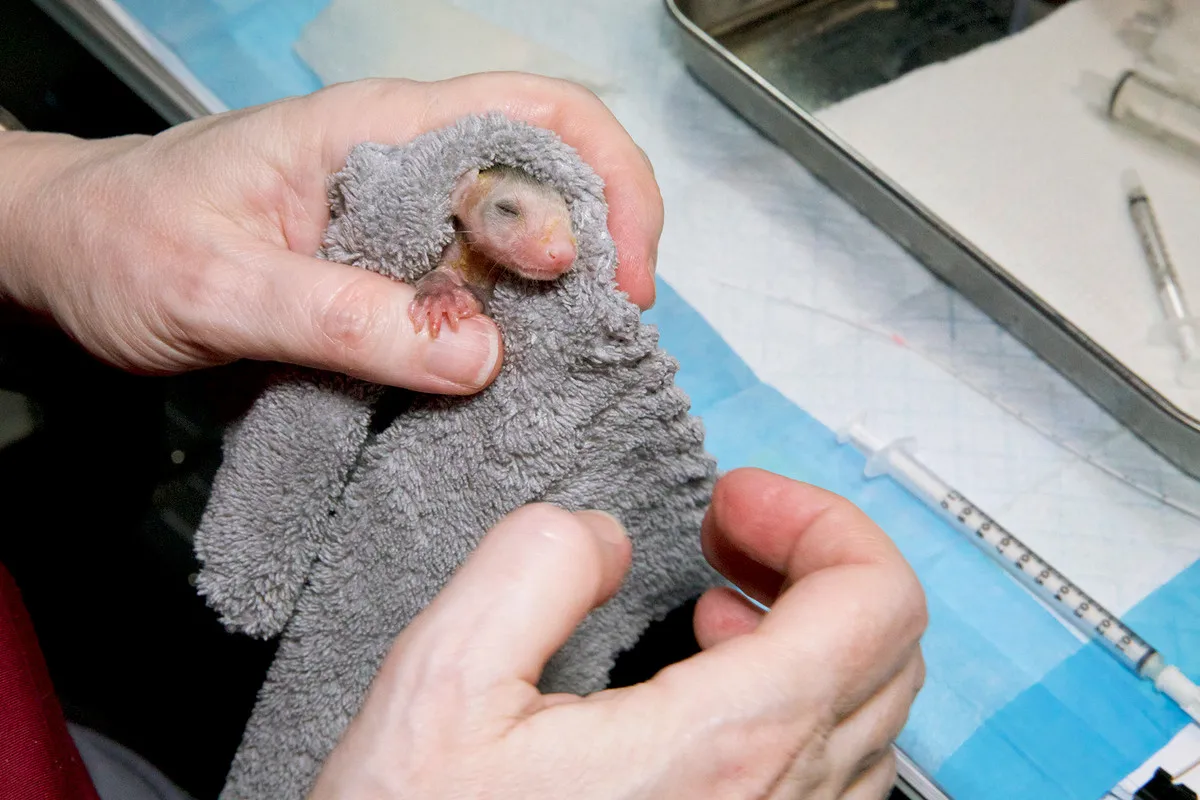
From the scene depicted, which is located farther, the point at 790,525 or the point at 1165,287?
the point at 1165,287

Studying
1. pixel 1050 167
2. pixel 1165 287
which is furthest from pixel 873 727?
pixel 1050 167

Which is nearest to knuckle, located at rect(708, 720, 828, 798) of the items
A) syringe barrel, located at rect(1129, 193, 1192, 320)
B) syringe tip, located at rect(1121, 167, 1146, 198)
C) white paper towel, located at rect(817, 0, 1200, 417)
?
white paper towel, located at rect(817, 0, 1200, 417)

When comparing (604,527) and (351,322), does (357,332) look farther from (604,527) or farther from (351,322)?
(604,527)

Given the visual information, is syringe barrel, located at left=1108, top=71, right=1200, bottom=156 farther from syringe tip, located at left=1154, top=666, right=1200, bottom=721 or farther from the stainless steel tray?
syringe tip, located at left=1154, top=666, right=1200, bottom=721

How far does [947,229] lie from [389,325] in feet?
2.66

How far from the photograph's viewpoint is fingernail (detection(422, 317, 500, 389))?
0.61 metres

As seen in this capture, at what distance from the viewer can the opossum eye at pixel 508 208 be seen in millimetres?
644

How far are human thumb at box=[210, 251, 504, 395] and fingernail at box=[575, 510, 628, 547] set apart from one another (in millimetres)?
131

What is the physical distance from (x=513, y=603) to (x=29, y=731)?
48 cm

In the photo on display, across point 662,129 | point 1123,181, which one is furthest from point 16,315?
point 1123,181

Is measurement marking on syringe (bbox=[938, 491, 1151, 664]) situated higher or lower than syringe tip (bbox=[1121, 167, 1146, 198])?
lower

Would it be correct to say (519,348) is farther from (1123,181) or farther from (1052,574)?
(1123,181)

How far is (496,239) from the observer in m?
0.66

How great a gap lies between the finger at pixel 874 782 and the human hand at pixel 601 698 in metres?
0.02
